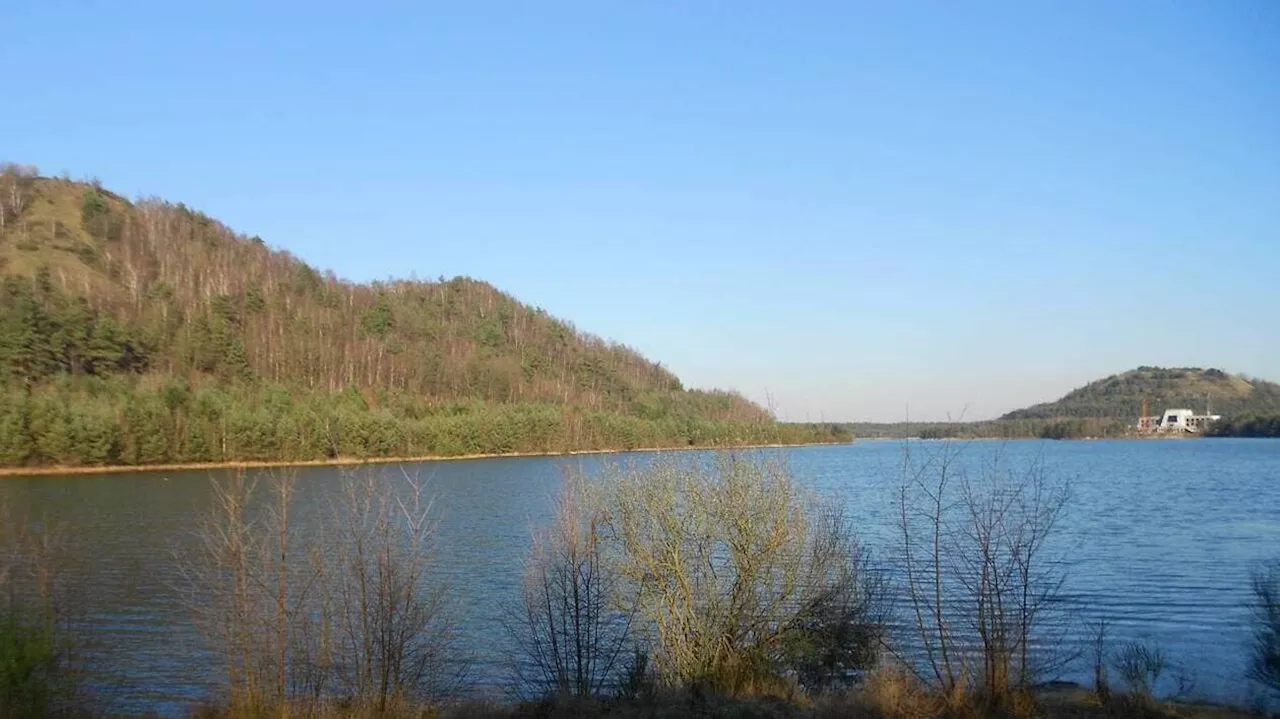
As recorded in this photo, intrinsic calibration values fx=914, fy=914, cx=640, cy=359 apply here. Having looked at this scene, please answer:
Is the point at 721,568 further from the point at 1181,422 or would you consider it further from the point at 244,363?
the point at 1181,422

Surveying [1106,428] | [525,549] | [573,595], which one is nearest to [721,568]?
[573,595]

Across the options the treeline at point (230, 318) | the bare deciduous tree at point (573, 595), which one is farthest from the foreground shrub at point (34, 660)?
the treeline at point (230, 318)

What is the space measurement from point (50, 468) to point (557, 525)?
7742cm

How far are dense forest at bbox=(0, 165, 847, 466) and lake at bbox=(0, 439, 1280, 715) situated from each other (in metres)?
8.81

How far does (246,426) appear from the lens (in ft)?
280

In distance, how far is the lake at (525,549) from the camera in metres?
17.8

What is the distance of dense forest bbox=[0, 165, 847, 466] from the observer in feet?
269

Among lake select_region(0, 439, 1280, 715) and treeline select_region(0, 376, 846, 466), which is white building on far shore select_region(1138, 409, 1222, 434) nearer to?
treeline select_region(0, 376, 846, 466)

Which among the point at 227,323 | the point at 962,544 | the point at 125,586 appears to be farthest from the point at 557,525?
the point at 227,323

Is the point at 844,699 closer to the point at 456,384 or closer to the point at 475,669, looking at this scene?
the point at 475,669

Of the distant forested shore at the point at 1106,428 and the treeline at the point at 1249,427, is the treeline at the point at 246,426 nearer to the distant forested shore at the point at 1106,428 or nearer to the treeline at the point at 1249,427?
the distant forested shore at the point at 1106,428

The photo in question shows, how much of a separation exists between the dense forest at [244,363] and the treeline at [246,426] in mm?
189

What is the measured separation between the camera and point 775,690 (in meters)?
13.1

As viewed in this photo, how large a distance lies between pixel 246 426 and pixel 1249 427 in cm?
15376
